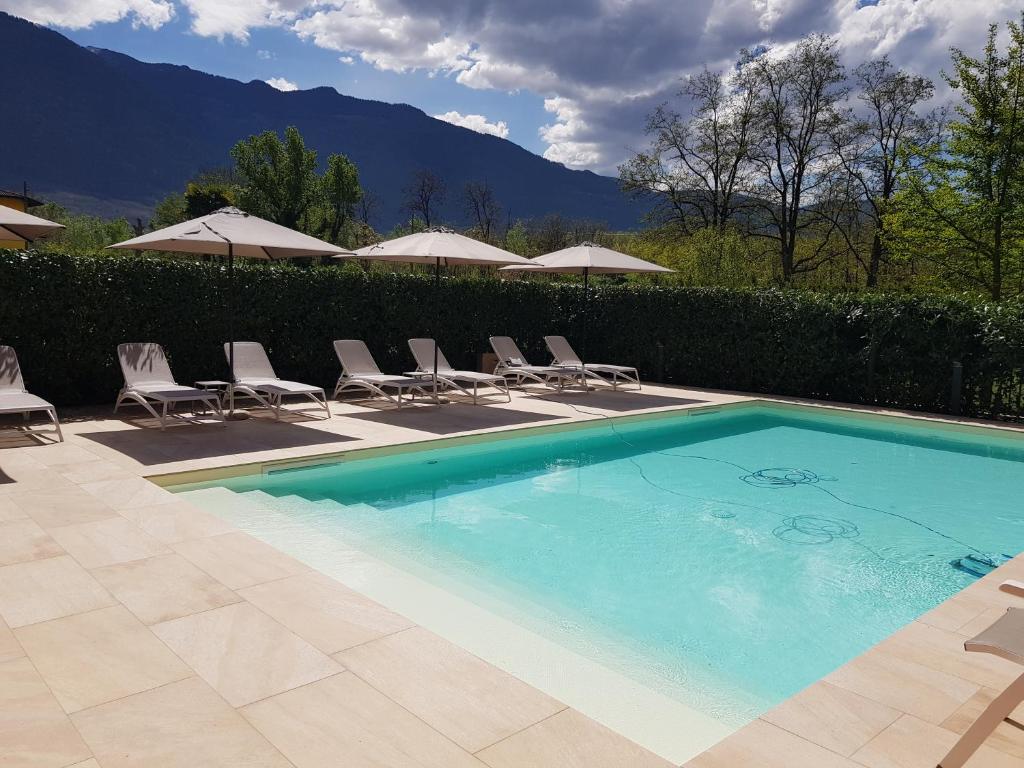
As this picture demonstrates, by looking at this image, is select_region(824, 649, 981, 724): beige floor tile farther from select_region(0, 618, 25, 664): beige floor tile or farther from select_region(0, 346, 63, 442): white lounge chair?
select_region(0, 346, 63, 442): white lounge chair

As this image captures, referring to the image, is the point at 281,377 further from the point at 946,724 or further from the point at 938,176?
the point at 938,176

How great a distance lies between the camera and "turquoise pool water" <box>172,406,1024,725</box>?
3.75 m

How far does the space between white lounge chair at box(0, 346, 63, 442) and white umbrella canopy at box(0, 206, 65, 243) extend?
4.05ft

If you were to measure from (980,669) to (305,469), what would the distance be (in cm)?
525

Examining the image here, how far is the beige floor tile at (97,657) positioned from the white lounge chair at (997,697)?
2679 millimetres

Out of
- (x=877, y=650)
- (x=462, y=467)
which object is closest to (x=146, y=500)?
(x=462, y=467)

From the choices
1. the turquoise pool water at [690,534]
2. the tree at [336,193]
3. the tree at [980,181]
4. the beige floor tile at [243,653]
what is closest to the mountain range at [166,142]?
the tree at [336,193]

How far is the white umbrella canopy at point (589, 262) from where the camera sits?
442 inches

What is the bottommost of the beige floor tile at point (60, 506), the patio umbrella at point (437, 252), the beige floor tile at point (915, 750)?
the beige floor tile at point (915, 750)

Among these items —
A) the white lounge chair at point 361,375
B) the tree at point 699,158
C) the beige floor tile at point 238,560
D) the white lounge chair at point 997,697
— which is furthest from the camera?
the tree at point 699,158

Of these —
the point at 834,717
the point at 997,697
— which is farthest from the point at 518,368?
the point at 997,697

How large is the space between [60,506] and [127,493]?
455mm

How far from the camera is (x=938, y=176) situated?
2030 centimetres

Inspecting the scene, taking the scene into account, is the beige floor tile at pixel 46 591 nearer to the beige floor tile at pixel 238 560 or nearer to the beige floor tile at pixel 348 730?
the beige floor tile at pixel 238 560
